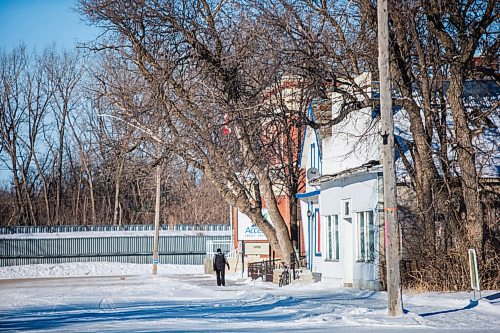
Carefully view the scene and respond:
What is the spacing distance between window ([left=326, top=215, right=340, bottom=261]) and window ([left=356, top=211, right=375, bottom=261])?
7.81ft

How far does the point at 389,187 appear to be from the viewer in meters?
18.0

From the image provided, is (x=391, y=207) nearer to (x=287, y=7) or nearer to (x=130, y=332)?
(x=130, y=332)

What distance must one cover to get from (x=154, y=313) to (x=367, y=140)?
9.61 m

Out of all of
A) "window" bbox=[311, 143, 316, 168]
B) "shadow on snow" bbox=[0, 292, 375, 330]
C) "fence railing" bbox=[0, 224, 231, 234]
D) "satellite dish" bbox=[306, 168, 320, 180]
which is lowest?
"shadow on snow" bbox=[0, 292, 375, 330]

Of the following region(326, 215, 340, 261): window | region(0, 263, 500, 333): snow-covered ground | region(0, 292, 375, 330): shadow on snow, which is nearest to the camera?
region(0, 263, 500, 333): snow-covered ground

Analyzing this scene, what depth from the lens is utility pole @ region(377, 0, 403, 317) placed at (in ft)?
58.1

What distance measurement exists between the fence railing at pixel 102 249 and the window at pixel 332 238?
3462cm

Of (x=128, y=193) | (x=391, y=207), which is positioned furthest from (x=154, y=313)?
(x=128, y=193)

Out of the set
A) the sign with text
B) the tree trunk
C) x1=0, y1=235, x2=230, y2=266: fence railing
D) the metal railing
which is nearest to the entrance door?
the tree trunk

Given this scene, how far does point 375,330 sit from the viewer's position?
15859 millimetres

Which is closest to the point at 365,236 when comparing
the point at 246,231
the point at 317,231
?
the point at 317,231

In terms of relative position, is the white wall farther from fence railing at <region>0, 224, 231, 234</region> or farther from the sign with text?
fence railing at <region>0, 224, 231, 234</region>

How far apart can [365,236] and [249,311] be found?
7.07 m

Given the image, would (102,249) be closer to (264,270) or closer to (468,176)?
(264,270)
